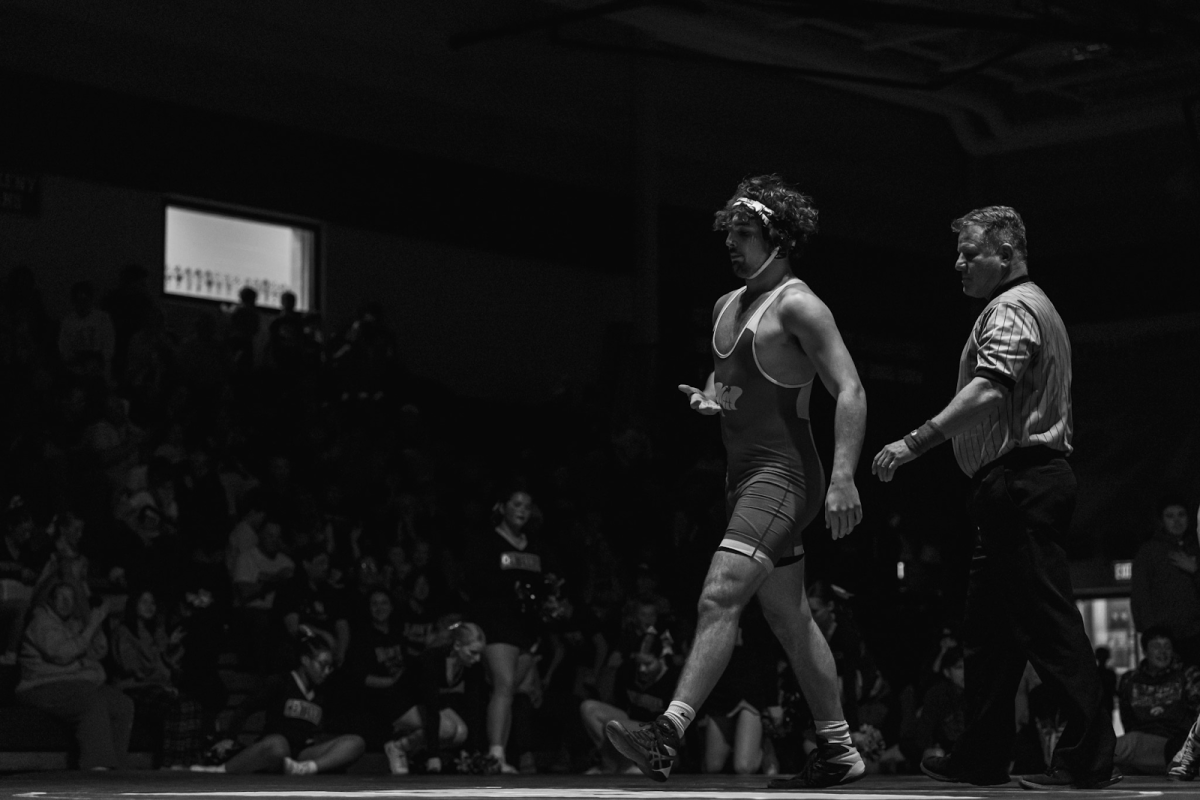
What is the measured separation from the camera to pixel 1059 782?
5.58 meters

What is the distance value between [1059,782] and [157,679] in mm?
6894

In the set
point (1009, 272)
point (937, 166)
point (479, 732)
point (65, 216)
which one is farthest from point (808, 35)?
point (1009, 272)

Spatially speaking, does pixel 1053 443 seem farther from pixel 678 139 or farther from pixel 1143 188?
pixel 1143 188


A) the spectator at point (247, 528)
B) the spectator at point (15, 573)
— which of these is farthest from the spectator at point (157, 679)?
the spectator at point (247, 528)

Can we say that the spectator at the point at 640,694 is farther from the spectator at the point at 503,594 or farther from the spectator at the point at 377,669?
the spectator at the point at 377,669

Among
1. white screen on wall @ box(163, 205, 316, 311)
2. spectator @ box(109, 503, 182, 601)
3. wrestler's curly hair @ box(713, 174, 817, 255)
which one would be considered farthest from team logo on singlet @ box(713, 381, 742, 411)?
white screen on wall @ box(163, 205, 316, 311)

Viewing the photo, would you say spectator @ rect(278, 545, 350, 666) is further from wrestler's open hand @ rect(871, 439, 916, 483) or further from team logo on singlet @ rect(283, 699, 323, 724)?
wrestler's open hand @ rect(871, 439, 916, 483)

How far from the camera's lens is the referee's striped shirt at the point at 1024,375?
5668 millimetres

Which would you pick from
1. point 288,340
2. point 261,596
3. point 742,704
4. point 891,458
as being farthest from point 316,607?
point 891,458

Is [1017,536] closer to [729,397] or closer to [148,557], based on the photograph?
[729,397]

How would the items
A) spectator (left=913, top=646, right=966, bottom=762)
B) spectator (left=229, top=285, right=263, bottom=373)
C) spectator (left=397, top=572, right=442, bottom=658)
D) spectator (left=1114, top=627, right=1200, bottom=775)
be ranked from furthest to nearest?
spectator (left=229, top=285, right=263, bottom=373) < spectator (left=913, top=646, right=966, bottom=762) < spectator (left=397, top=572, right=442, bottom=658) < spectator (left=1114, top=627, right=1200, bottom=775)

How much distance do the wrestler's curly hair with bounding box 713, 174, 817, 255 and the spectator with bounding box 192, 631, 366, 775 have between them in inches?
225

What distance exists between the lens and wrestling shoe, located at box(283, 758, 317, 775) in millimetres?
10438

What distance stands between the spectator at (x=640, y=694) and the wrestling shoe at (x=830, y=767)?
6011 mm
